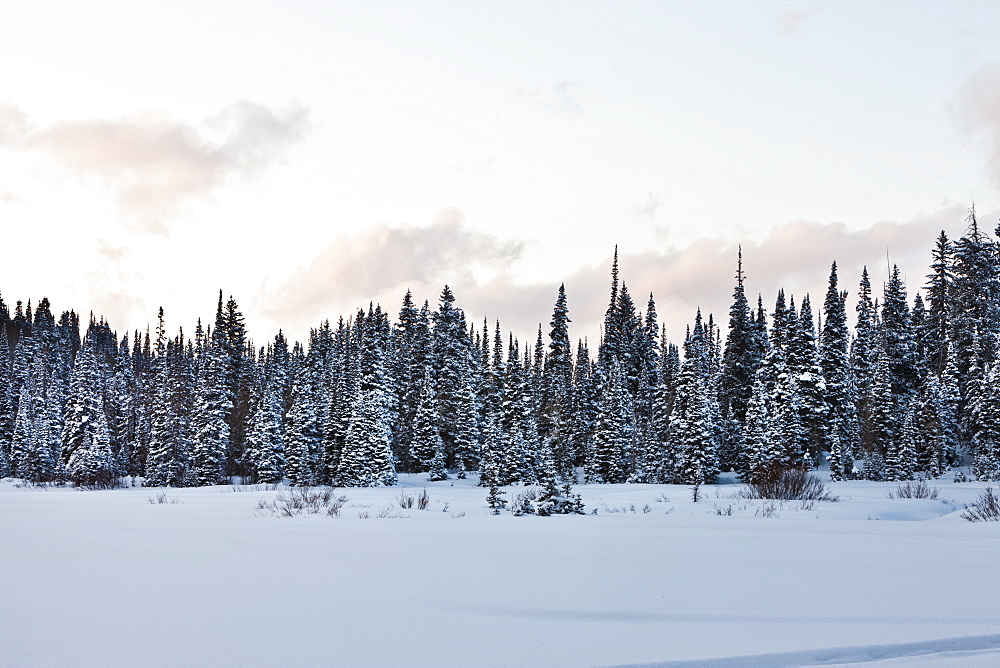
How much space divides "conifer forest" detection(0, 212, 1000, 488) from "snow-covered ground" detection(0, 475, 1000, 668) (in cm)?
3090

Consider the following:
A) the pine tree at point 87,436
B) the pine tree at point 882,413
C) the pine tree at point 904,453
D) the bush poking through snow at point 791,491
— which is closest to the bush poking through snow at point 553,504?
the bush poking through snow at point 791,491

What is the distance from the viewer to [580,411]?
61.6 meters

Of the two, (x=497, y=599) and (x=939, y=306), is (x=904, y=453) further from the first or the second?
(x=497, y=599)

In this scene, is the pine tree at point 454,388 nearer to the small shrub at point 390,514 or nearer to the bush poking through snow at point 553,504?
the bush poking through snow at point 553,504

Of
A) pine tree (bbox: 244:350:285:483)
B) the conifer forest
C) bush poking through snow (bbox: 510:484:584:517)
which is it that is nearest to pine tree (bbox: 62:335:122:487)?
the conifer forest

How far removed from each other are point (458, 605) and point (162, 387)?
6096cm

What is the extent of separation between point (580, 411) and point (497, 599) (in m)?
57.3

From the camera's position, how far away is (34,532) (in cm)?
902

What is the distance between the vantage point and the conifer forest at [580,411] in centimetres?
4634

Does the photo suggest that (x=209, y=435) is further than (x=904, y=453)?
Yes

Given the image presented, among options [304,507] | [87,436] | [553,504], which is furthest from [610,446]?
[87,436]

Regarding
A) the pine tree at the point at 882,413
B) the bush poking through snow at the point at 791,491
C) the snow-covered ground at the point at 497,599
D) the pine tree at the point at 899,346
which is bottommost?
the bush poking through snow at the point at 791,491

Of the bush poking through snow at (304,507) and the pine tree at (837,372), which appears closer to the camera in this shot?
the bush poking through snow at (304,507)

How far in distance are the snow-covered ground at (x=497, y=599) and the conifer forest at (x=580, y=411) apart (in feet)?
101
